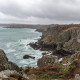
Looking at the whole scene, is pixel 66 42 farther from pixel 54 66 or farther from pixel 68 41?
pixel 54 66

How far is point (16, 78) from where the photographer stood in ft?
32.5

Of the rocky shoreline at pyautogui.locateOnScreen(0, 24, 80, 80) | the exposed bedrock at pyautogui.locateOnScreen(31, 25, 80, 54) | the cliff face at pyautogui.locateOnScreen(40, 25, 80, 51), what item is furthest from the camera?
the cliff face at pyautogui.locateOnScreen(40, 25, 80, 51)

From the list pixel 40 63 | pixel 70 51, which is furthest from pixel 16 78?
pixel 70 51

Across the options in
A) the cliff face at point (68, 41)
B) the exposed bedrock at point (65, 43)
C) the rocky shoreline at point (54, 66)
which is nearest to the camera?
the rocky shoreline at point (54, 66)

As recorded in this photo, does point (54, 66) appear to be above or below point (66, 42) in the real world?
above

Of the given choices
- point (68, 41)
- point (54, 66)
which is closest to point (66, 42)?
point (68, 41)

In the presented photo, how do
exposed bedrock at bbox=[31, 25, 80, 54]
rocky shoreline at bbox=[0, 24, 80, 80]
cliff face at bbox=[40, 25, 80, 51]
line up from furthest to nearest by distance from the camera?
cliff face at bbox=[40, 25, 80, 51]
exposed bedrock at bbox=[31, 25, 80, 54]
rocky shoreline at bbox=[0, 24, 80, 80]

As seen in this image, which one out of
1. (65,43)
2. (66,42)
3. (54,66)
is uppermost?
(54,66)

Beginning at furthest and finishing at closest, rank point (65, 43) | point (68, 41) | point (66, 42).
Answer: point (68, 41) < point (66, 42) < point (65, 43)

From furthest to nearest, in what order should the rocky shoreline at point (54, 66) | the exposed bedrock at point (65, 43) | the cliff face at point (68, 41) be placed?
the cliff face at point (68, 41) < the exposed bedrock at point (65, 43) < the rocky shoreline at point (54, 66)

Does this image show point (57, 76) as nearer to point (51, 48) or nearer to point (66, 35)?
point (51, 48)

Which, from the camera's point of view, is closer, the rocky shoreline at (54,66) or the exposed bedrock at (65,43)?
the rocky shoreline at (54,66)

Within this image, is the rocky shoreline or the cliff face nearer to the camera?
the rocky shoreline

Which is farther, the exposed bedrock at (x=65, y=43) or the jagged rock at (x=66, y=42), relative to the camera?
the jagged rock at (x=66, y=42)
